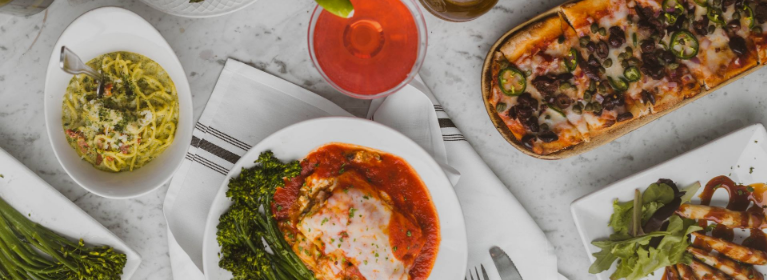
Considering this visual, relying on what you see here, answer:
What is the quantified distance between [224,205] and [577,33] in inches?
100.0

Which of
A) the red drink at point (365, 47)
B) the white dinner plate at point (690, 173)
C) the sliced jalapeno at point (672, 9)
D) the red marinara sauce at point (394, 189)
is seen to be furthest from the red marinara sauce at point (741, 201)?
the red drink at point (365, 47)

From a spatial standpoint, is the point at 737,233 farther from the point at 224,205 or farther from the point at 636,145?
the point at 224,205

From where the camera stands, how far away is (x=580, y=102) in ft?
10.6

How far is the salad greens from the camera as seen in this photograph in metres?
3.36

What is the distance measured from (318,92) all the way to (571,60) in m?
1.71

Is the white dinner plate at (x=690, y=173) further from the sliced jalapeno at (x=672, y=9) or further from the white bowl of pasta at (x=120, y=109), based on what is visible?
the white bowl of pasta at (x=120, y=109)

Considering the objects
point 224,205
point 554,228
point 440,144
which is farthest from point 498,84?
point 224,205

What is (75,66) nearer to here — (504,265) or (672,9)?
(504,265)

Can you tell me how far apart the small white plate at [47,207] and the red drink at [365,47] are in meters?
1.95

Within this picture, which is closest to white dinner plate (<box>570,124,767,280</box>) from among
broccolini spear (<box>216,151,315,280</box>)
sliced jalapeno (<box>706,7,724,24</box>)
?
sliced jalapeno (<box>706,7,724,24</box>)

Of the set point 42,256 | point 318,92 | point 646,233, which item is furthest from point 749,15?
point 42,256

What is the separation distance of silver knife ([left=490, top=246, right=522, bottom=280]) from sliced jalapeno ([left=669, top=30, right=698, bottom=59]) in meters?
1.78

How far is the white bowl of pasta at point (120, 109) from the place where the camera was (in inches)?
119

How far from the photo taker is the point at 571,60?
10.4 feet
